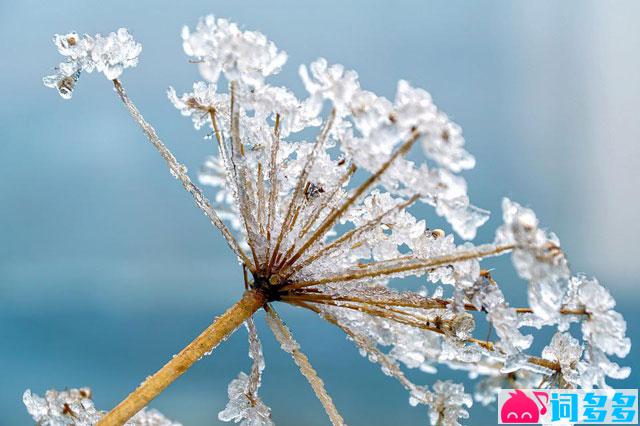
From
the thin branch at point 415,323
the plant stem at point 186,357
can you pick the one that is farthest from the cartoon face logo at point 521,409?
the plant stem at point 186,357

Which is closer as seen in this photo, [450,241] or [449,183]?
[449,183]

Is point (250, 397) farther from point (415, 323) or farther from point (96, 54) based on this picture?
point (96, 54)

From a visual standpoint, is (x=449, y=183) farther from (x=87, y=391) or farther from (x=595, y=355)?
(x=87, y=391)

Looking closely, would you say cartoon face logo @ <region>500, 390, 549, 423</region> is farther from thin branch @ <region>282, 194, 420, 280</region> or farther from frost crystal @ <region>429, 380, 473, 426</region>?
thin branch @ <region>282, 194, 420, 280</region>

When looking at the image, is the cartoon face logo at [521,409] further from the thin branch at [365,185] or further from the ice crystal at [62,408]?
the ice crystal at [62,408]

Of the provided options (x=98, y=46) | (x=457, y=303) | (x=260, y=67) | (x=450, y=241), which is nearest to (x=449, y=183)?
(x=457, y=303)

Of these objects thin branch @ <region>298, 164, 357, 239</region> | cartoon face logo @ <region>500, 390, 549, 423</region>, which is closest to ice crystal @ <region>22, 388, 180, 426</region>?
thin branch @ <region>298, 164, 357, 239</region>
